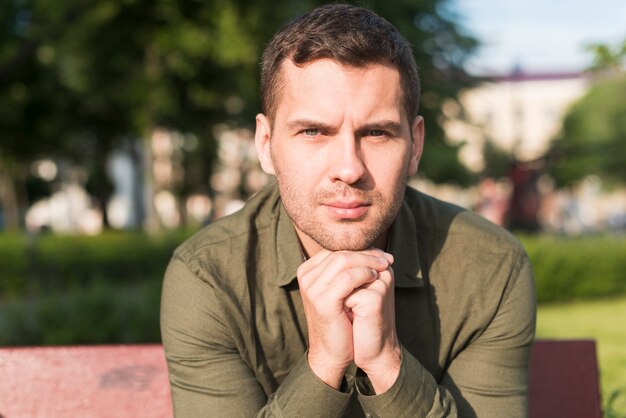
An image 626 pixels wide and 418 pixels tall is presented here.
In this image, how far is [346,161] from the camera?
7.95ft

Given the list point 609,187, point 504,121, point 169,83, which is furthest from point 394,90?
point 504,121

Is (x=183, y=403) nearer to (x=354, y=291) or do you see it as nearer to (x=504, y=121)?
(x=354, y=291)

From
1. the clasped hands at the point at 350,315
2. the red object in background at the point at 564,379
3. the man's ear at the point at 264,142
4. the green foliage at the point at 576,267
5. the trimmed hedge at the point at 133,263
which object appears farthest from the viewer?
the trimmed hedge at the point at 133,263

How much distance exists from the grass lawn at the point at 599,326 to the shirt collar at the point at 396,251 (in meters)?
3.99

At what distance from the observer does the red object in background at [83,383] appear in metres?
3.08

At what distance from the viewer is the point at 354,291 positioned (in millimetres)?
2402

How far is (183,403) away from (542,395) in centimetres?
141

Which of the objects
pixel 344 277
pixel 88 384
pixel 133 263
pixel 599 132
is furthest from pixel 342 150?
pixel 599 132

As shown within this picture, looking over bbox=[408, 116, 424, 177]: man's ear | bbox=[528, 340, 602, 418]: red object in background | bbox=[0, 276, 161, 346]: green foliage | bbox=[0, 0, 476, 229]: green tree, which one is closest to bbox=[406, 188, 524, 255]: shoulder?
bbox=[408, 116, 424, 177]: man's ear

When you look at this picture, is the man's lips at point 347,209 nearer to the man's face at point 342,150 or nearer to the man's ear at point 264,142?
the man's face at point 342,150

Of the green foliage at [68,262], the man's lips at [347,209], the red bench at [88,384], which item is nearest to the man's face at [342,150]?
the man's lips at [347,209]

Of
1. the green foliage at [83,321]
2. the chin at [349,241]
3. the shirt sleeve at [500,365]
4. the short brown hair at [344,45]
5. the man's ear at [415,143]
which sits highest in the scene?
the short brown hair at [344,45]

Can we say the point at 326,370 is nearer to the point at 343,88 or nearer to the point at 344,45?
the point at 343,88

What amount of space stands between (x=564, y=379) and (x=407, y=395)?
3.62 ft
